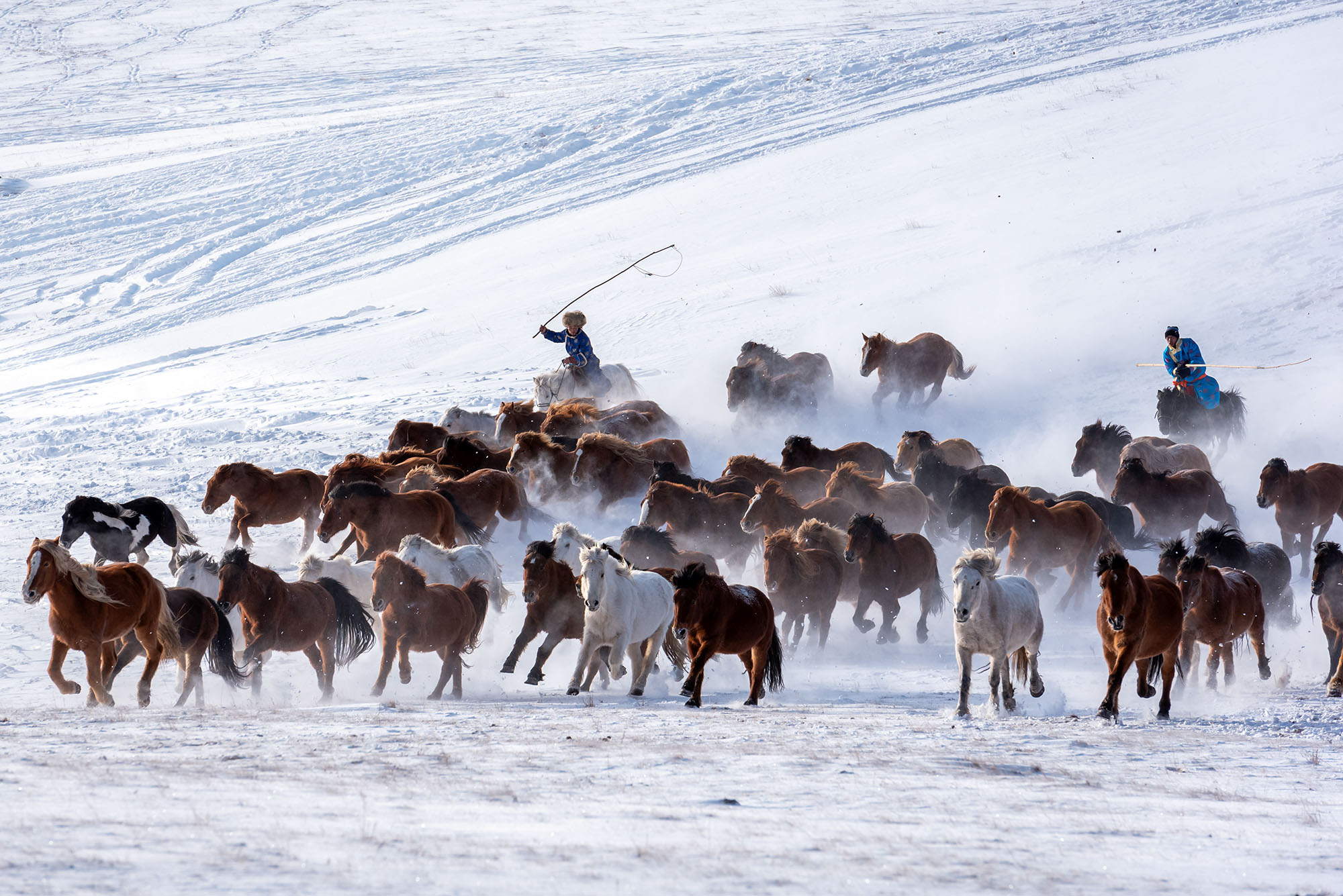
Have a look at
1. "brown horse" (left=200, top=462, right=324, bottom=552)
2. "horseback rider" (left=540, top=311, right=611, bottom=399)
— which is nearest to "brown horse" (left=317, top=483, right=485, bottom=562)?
"brown horse" (left=200, top=462, right=324, bottom=552)

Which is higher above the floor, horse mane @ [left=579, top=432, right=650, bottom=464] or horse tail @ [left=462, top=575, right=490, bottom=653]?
horse mane @ [left=579, top=432, right=650, bottom=464]

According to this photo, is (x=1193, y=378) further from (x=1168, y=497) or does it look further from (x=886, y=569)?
(x=886, y=569)

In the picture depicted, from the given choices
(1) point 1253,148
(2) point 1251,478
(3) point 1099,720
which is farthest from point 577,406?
(1) point 1253,148

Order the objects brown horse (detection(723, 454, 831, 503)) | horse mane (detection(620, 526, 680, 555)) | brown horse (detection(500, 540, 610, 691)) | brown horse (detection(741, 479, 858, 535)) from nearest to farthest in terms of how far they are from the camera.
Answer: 1. brown horse (detection(500, 540, 610, 691))
2. horse mane (detection(620, 526, 680, 555))
3. brown horse (detection(741, 479, 858, 535))
4. brown horse (detection(723, 454, 831, 503))

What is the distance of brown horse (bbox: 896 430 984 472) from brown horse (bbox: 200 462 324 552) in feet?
24.2

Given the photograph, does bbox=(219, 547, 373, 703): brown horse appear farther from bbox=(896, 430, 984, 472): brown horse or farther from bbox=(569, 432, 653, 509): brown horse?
bbox=(896, 430, 984, 472): brown horse

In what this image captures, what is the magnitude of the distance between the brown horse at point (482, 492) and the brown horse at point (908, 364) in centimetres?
704

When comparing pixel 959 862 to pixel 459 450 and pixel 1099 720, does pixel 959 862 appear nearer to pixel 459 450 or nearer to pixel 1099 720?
pixel 1099 720

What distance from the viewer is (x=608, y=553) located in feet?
30.7

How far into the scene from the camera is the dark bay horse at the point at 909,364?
19.6 metres

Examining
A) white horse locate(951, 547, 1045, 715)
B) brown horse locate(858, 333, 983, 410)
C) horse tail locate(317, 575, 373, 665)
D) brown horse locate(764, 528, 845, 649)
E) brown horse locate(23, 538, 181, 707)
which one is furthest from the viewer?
brown horse locate(858, 333, 983, 410)

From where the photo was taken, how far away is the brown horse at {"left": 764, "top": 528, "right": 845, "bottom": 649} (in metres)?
11.4

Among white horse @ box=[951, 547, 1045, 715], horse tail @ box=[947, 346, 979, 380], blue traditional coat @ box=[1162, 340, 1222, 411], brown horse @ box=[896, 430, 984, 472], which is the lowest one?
white horse @ box=[951, 547, 1045, 715]

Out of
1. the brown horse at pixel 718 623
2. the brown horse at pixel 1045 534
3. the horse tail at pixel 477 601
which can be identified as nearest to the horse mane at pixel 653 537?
the horse tail at pixel 477 601
